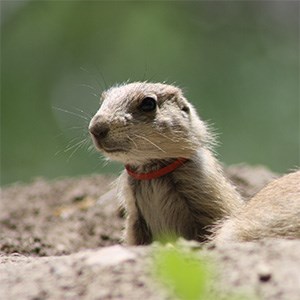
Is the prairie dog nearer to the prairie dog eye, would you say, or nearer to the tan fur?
the prairie dog eye

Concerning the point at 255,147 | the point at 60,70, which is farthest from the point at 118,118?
the point at 60,70

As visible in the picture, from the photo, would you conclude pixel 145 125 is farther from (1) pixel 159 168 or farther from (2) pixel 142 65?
(2) pixel 142 65

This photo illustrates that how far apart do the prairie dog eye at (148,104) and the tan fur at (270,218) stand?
1.47 m


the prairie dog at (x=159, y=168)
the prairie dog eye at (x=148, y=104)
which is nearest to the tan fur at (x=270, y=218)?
the prairie dog at (x=159, y=168)

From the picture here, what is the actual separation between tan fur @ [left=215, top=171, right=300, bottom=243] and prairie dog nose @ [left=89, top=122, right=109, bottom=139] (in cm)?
122

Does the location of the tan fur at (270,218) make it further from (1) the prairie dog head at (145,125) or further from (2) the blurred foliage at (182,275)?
(2) the blurred foliage at (182,275)

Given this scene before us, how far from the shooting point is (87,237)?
8.83 m

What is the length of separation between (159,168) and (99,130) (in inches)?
24.0

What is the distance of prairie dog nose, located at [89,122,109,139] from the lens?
6914mm

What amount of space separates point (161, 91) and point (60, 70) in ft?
79.9

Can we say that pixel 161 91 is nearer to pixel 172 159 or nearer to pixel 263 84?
pixel 172 159

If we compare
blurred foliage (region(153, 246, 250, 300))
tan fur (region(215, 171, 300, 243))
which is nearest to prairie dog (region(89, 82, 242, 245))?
tan fur (region(215, 171, 300, 243))

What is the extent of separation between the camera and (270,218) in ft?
18.6

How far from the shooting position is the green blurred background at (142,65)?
2572 cm
